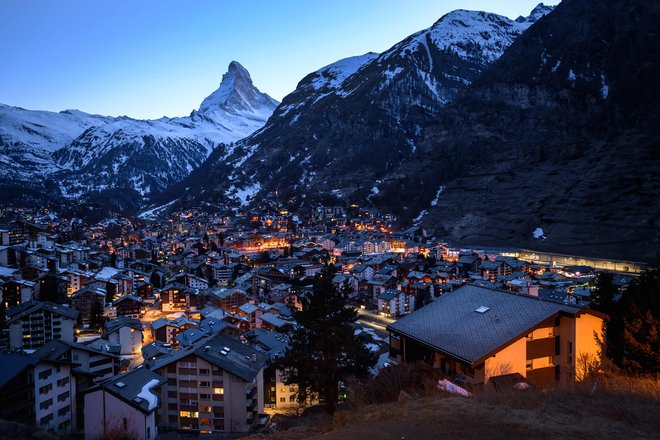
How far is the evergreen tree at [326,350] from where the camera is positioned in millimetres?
14406

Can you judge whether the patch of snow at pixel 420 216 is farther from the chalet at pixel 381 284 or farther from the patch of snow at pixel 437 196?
the chalet at pixel 381 284

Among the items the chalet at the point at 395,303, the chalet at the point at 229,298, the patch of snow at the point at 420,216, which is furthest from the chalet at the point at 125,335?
the patch of snow at the point at 420,216

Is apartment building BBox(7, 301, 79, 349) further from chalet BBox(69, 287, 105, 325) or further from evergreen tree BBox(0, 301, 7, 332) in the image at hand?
chalet BBox(69, 287, 105, 325)

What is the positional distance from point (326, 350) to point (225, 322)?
25762 millimetres

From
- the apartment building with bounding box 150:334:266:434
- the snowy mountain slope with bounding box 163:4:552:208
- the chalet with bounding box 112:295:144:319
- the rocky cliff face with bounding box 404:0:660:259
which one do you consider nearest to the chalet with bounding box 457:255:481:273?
the rocky cliff face with bounding box 404:0:660:259

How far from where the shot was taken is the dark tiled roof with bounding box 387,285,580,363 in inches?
537

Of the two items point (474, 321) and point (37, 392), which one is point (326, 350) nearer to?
point (474, 321)

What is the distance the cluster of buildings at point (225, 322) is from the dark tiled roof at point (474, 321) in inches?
2.5

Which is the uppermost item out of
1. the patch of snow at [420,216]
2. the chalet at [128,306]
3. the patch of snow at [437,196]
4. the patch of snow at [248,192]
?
the patch of snow at [248,192]

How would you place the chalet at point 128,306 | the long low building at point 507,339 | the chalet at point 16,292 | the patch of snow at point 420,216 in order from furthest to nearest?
the patch of snow at point 420,216, the chalet at point 128,306, the chalet at point 16,292, the long low building at point 507,339

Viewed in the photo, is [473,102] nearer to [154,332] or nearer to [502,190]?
[502,190]

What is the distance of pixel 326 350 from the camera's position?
14617mm

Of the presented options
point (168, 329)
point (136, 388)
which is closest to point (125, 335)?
point (168, 329)

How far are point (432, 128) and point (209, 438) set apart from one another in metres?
134
